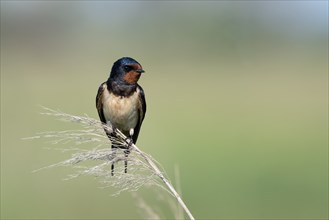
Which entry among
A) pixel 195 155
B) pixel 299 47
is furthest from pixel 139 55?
pixel 195 155

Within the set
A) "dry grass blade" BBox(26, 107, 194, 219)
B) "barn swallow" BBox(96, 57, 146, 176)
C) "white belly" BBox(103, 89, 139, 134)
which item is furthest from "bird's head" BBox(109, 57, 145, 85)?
"dry grass blade" BBox(26, 107, 194, 219)

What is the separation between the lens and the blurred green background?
816 cm

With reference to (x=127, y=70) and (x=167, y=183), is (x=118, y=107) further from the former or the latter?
(x=167, y=183)

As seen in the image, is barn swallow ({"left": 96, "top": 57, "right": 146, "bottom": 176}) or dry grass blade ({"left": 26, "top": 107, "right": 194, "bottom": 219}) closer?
dry grass blade ({"left": 26, "top": 107, "right": 194, "bottom": 219})

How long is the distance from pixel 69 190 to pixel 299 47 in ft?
52.2

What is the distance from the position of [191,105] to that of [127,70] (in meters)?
11.3

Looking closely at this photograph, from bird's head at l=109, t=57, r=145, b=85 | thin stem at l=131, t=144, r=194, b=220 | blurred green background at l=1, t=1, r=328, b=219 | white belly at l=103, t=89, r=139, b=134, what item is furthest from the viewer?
blurred green background at l=1, t=1, r=328, b=219

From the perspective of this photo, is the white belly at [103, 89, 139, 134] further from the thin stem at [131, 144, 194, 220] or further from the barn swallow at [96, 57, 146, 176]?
the thin stem at [131, 144, 194, 220]

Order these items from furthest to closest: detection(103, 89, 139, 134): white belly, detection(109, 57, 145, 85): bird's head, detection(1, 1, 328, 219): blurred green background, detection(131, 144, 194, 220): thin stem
→ detection(1, 1, 328, 219): blurred green background, detection(103, 89, 139, 134): white belly, detection(109, 57, 145, 85): bird's head, detection(131, 144, 194, 220): thin stem

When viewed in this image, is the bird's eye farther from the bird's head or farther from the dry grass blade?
the dry grass blade

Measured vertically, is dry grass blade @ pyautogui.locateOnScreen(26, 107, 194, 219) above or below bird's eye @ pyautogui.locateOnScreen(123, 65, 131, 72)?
below

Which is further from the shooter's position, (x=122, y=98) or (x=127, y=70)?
(x=122, y=98)

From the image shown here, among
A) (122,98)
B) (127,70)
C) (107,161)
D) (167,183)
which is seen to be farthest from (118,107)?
(167,183)

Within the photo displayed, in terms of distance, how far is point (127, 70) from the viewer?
3.88 metres
